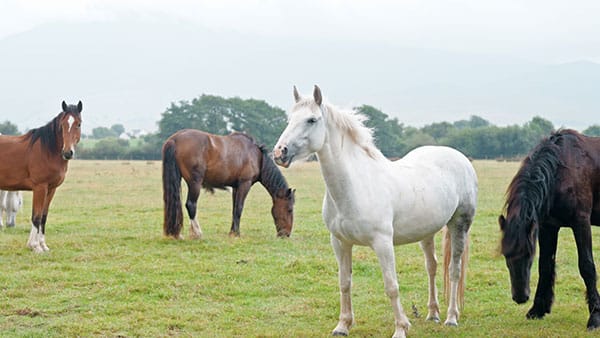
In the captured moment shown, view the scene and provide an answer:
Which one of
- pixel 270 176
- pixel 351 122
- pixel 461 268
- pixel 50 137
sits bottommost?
pixel 461 268

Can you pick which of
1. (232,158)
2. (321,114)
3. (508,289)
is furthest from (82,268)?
(508,289)

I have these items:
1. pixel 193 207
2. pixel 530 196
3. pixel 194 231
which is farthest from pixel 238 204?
pixel 530 196

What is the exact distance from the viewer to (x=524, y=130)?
247 ft

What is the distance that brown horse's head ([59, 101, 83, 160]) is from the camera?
10391mm

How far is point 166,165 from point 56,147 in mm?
2002

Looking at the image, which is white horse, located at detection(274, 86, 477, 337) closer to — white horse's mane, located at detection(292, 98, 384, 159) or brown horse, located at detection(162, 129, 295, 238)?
white horse's mane, located at detection(292, 98, 384, 159)

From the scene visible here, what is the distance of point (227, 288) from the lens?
8.27 metres

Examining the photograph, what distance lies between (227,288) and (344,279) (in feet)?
8.37

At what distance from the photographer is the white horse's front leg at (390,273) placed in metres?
5.70

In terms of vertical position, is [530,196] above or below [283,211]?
above

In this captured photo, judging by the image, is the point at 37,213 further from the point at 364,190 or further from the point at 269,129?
the point at 269,129

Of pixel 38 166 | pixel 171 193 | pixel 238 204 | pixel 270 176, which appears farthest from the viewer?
pixel 270 176

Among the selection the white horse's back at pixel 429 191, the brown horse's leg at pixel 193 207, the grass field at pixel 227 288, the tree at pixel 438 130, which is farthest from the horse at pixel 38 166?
the tree at pixel 438 130

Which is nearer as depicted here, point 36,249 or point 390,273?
point 390,273
